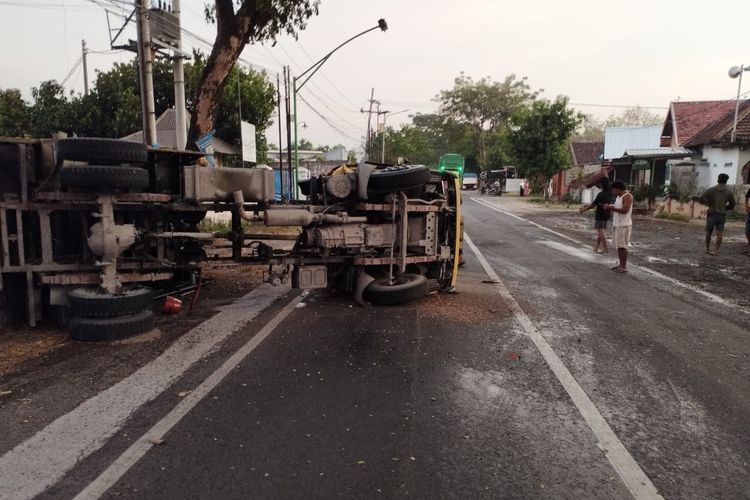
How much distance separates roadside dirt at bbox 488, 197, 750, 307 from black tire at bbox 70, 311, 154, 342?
8.00m

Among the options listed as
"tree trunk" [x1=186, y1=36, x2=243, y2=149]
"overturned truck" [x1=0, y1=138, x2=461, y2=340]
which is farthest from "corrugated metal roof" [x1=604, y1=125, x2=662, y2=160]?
"overturned truck" [x1=0, y1=138, x2=461, y2=340]

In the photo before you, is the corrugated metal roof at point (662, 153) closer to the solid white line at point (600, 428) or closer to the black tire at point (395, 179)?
the black tire at point (395, 179)

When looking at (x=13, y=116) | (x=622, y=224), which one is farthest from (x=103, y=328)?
(x=13, y=116)

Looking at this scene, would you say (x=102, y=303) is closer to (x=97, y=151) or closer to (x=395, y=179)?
(x=97, y=151)

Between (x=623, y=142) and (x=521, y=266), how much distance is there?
3043cm

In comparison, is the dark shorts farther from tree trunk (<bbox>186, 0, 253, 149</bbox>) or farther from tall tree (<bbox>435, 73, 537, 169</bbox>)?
tall tree (<bbox>435, 73, 537, 169</bbox>)

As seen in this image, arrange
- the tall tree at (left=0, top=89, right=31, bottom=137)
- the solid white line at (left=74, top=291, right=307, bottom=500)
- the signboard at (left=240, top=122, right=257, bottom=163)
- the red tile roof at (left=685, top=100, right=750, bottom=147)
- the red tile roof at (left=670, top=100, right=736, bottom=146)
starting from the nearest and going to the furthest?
the solid white line at (left=74, top=291, right=307, bottom=500), the signboard at (left=240, top=122, right=257, bottom=163), the red tile roof at (left=685, top=100, right=750, bottom=147), the red tile roof at (left=670, top=100, right=736, bottom=146), the tall tree at (left=0, top=89, right=31, bottom=137)

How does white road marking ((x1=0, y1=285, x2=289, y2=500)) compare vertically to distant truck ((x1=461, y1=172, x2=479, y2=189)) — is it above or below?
below

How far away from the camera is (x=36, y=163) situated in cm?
→ 594

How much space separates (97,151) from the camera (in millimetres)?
5598

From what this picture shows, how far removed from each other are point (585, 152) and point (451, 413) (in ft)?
175

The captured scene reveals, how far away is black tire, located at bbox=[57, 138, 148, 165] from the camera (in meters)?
5.55

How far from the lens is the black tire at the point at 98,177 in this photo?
5.49 metres

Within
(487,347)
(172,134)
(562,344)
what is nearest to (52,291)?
(487,347)
